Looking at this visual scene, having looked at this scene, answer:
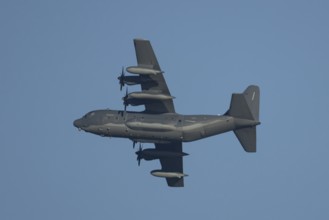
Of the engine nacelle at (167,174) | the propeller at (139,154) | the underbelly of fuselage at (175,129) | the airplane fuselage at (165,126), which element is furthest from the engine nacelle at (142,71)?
the engine nacelle at (167,174)

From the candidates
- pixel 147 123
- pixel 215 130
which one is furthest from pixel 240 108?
pixel 147 123

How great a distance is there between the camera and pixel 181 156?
116m

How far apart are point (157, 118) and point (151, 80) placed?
14.4 ft

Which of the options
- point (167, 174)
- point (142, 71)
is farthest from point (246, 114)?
point (167, 174)

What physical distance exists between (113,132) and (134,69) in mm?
7903

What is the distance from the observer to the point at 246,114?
365 ft

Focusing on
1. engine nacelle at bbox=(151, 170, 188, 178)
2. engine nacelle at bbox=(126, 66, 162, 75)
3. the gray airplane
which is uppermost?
engine nacelle at bbox=(126, 66, 162, 75)

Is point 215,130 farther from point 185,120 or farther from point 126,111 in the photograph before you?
point 126,111

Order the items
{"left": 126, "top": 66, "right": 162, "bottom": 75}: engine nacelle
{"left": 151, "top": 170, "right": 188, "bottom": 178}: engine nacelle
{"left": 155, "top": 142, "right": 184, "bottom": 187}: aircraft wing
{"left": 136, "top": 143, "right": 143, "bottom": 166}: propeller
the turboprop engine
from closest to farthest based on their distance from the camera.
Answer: {"left": 126, "top": 66, "right": 162, "bottom": 75}: engine nacelle
the turboprop engine
{"left": 136, "top": 143, "right": 143, "bottom": 166}: propeller
{"left": 151, "top": 170, "right": 188, "bottom": 178}: engine nacelle
{"left": 155, "top": 142, "right": 184, "bottom": 187}: aircraft wing

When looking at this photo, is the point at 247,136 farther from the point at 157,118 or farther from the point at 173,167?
the point at 173,167

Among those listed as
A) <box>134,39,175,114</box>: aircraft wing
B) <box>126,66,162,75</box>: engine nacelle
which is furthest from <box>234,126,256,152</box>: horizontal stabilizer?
<box>126,66,162,75</box>: engine nacelle

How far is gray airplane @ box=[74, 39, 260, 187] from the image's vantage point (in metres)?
111

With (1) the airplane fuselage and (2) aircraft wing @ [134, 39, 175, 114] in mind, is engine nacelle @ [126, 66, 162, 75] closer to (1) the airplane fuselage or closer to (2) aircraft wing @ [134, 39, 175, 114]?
(2) aircraft wing @ [134, 39, 175, 114]

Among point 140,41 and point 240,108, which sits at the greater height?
point 140,41
